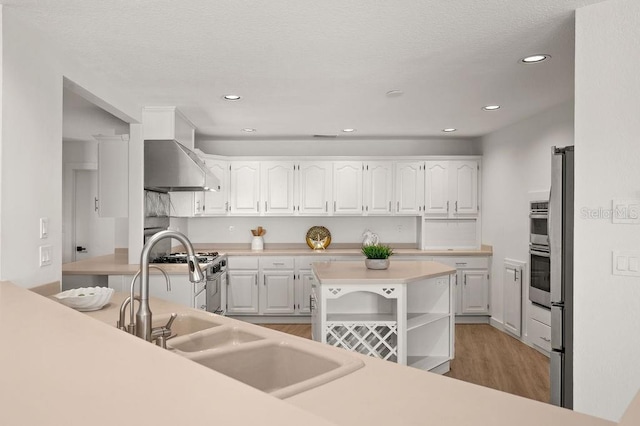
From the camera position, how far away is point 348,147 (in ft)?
21.6

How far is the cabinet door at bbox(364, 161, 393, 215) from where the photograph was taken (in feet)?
20.4

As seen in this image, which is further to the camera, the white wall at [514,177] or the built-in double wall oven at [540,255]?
the white wall at [514,177]

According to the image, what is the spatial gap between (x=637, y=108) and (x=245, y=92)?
9.18 ft

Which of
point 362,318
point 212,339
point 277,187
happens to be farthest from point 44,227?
point 277,187

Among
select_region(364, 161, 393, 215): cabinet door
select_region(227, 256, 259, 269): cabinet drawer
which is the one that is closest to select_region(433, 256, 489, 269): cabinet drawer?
select_region(364, 161, 393, 215): cabinet door

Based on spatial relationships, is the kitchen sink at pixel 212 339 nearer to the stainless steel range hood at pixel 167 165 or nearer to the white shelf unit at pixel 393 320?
the white shelf unit at pixel 393 320

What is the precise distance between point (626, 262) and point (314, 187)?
4295 mm

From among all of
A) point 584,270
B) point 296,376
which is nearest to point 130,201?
point 296,376

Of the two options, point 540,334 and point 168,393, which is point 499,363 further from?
point 168,393

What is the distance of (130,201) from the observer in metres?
4.41

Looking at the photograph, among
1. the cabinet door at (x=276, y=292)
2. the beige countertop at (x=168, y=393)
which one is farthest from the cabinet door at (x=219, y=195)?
the beige countertop at (x=168, y=393)

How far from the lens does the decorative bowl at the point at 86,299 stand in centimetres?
250

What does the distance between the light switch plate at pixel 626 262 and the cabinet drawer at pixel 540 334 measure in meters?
2.30

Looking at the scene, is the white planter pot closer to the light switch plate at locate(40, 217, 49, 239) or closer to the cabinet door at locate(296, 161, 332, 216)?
the cabinet door at locate(296, 161, 332, 216)
